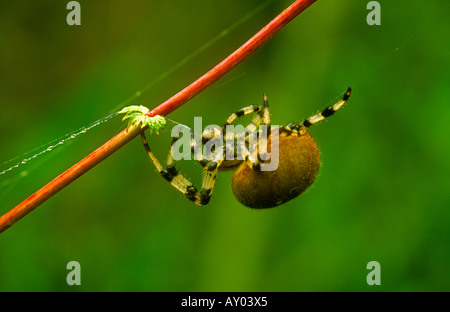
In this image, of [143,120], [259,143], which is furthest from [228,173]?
[143,120]

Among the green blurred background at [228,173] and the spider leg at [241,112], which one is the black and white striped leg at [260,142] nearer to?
the spider leg at [241,112]

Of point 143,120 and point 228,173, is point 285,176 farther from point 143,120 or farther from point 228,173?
point 228,173

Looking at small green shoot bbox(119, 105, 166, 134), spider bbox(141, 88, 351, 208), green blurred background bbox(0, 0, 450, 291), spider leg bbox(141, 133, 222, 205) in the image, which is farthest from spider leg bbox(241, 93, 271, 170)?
green blurred background bbox(0, 0, 450, 291)

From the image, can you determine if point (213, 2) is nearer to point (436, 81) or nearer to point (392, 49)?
point (392, 49)

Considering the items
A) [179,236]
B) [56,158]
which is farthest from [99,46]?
[179,236]

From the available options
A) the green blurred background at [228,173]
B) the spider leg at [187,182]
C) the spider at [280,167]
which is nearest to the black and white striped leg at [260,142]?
the spider at [280,167]
